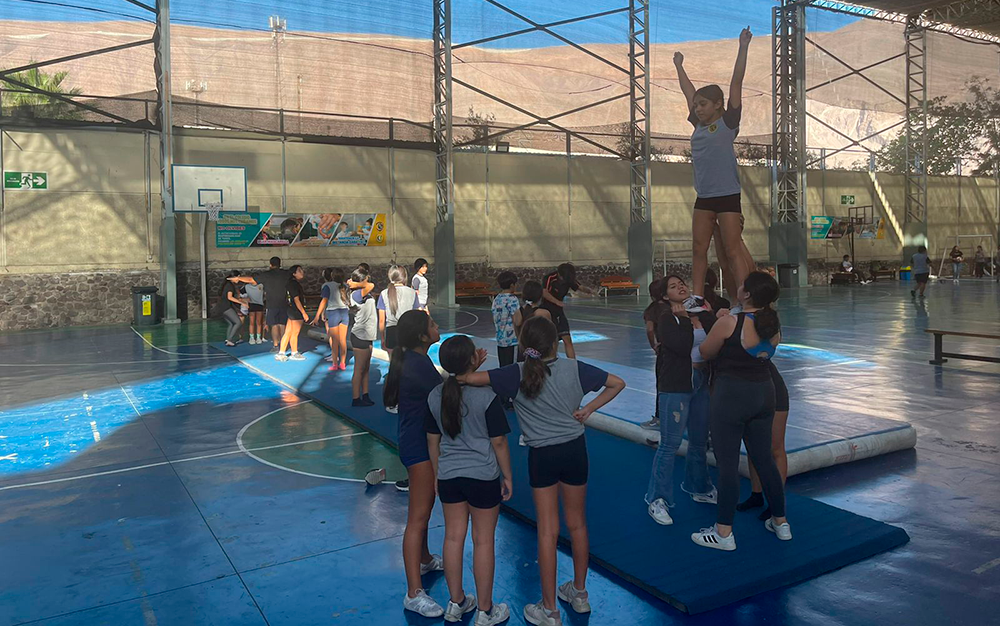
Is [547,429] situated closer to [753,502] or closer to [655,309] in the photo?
[753,502]

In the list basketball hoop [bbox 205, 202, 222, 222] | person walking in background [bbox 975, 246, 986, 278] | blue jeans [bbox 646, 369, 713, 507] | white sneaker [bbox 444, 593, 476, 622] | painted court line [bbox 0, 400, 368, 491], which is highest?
basketball hoop [bbox 205, 202, 222, 222]

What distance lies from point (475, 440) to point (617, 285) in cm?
2421

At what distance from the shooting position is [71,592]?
13.7ft

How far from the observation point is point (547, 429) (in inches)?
144

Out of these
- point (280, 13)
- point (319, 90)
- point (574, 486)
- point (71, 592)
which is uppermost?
point (280, 13)

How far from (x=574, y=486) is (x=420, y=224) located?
21563 millimetres

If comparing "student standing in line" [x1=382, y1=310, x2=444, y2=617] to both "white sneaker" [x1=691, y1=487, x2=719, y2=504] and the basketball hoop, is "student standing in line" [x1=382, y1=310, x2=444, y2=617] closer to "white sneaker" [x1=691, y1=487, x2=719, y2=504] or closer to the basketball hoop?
"white sneaker" [x1=691, y1=487, x2=719, y2=504]

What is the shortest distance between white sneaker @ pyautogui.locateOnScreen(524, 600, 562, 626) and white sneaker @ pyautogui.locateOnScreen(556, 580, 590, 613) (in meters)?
0.14

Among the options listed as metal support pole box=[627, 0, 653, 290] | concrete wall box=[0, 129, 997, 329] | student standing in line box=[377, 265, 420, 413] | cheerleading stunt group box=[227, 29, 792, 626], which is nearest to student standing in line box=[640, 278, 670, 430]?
cheerleading stunt group box=[227, 29, 792, 626]

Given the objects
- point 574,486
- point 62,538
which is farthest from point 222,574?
point 574,486

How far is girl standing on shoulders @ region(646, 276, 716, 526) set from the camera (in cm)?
489

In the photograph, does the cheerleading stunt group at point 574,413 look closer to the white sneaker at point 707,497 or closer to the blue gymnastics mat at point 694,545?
the white sneaker at point 707,497

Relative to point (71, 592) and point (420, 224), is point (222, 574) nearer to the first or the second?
point (71, 592)

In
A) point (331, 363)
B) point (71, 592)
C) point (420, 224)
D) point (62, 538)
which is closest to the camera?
point (71, 592)
